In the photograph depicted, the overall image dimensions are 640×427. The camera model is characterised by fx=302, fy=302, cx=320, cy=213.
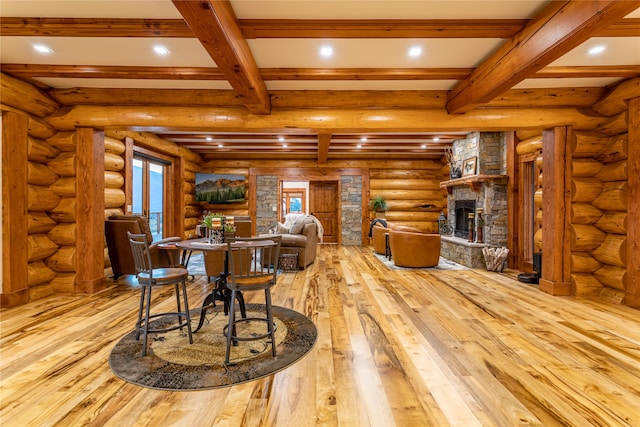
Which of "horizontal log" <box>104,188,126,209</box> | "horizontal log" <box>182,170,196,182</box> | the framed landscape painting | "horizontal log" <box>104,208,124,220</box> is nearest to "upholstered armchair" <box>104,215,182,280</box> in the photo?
"horizontal log" <box>104,208,124,220</box>

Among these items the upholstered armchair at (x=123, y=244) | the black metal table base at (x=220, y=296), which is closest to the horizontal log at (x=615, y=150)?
the black metal table base at (x=220, y=296)

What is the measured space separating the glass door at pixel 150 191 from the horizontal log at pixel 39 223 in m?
2.16

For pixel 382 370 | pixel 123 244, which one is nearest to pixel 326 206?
pixel 123 244

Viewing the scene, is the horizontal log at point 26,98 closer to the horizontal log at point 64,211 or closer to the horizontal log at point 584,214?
the horizontal log at point 64,211

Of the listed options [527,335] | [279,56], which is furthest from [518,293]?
[279,56]

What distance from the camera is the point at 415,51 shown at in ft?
10.2

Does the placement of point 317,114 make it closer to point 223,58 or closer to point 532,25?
point 223,58

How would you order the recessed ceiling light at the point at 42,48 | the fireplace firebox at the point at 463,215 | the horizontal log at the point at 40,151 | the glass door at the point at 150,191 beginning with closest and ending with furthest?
the recessed ceiling light at the point at 42,48 → the horizontal log at the point at 40,151 → the glass door at the point at 150,191 → the fireplace firebox at the point at 463,215

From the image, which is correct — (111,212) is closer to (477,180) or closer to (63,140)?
(63,140)

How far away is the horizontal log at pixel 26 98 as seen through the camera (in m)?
3.44

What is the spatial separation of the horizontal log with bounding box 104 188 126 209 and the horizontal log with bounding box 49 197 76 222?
0.78 metres

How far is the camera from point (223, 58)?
2.62 m

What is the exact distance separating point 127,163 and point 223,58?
13.2ft

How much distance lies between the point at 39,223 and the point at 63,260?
0.57 m
